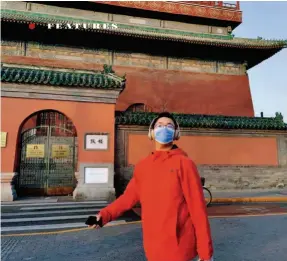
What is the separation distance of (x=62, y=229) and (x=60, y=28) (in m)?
11.5

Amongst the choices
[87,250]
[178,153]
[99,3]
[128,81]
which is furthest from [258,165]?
[99,3]

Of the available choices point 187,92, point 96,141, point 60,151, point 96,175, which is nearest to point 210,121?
point 187,92

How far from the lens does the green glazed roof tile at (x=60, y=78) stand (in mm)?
8969

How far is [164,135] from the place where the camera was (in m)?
1.98

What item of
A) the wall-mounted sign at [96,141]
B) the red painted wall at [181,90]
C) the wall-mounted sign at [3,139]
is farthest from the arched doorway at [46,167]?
the red painted wall at [181,90]

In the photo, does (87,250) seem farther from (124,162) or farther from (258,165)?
(258,165)

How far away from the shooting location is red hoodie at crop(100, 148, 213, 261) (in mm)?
1714

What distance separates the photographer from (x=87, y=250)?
373 cm

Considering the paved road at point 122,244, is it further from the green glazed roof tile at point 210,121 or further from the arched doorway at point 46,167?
the green glazed roof tile at point 210,121

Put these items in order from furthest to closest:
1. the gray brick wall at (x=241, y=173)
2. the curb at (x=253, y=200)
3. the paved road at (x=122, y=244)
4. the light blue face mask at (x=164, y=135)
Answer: the gray brick wall at (x=241, y=173)
the curb at (x=253, y=200)
the paved road at (x=122, y=244)
the light blue face mask at (x=164, y=135)

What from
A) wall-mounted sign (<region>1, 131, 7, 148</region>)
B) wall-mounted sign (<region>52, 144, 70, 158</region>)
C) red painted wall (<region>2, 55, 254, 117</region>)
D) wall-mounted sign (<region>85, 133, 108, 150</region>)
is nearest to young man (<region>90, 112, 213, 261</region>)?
wall-mounted sign (<region>85, 133, 108, 150</region>)

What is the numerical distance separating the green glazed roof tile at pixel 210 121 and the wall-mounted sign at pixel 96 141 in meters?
1.04

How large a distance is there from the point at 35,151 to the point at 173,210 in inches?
343

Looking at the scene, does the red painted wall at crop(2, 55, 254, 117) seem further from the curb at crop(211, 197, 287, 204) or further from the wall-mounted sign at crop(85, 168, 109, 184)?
the curb at crop(211, 197, 287, 204)
